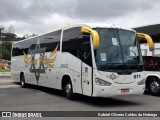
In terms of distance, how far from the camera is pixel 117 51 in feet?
40.2

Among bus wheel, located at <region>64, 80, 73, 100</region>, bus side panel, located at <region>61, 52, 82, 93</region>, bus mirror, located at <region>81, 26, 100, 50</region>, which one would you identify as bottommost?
bus wheel, located at <region>64, 80, 73, 100</region>

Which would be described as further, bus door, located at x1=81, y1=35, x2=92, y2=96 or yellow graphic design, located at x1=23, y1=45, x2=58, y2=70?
yellow graphic design, located at x1=23, y1=45, x2=58, y2=70

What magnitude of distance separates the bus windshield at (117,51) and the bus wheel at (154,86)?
3.34 meters

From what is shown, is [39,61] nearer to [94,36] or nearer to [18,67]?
[18,67]

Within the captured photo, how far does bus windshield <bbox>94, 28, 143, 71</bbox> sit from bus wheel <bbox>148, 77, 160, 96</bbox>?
334 centimetres

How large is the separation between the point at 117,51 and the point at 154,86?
4363 millimetres

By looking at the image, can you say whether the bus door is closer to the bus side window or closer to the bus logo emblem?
the bus side window

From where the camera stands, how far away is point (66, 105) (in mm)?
→ 12320

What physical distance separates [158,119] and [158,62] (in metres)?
6.64

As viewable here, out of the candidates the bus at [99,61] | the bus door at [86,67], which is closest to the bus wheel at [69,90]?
the bus at [99,61]

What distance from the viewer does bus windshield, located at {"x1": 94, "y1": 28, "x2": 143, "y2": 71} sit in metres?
11.9

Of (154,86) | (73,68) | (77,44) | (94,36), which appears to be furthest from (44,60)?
(94,36)

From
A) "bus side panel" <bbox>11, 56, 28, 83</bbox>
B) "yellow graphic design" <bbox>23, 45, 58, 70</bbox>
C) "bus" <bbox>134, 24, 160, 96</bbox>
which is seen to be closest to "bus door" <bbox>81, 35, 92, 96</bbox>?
"yellow graphic design" <bbox>23, 45, 58, 70</bbox>

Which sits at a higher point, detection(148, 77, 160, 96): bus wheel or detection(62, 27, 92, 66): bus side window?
detection(62, 27, 92, 66): bus side window
